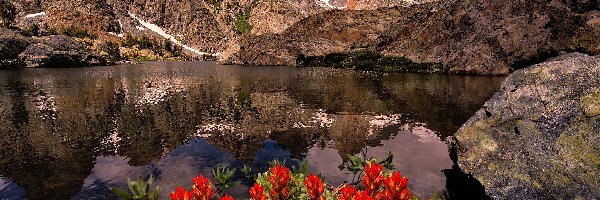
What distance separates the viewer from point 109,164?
17969 mm

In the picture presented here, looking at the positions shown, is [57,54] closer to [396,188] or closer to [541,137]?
[541,137]

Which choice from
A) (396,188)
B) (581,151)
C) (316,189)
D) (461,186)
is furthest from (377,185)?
(461,186)

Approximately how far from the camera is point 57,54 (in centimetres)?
13475

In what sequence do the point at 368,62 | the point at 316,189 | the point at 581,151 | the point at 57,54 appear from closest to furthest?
the point at 316,189 < the point at 581,151 < the point at 368,62 < the point at 57,54

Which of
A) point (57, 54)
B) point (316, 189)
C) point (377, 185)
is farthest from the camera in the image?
point (57, 54)

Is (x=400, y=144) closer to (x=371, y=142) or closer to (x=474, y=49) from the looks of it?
(x=371, y=142)

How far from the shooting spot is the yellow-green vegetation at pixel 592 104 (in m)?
10.4

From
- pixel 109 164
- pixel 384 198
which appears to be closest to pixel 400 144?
pixel 109 164

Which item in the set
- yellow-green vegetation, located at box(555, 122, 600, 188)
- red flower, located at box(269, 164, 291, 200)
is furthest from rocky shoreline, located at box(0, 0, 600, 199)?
red flower, located at box(269, 164, 291, 200)

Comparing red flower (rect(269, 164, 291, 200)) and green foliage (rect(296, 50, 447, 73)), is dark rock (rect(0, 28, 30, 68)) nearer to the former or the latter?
green foliage (rect(296, 50, 447, 73))

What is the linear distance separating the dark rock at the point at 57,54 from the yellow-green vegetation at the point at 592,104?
15289 centimetres

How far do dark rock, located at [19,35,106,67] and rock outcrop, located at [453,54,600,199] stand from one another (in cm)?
15051

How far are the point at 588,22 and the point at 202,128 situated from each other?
100 metres

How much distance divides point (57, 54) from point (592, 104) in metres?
156
